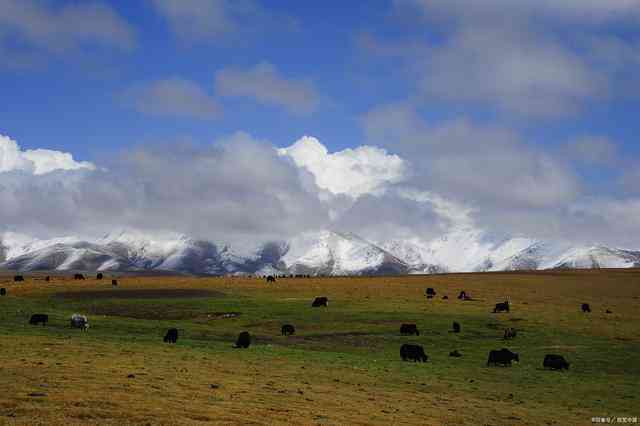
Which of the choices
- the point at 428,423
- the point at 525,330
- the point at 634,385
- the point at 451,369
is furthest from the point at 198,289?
the point at 428,423

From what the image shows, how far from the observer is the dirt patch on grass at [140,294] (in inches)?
3113

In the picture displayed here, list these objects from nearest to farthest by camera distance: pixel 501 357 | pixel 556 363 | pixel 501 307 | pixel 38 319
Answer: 1. pixel 556 363
2. pixel 501 357
3. pixel 38 319
4. pixel 501 307

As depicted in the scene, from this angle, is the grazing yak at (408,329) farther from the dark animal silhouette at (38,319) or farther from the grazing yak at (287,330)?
the dark animal silhouette at (38,319)

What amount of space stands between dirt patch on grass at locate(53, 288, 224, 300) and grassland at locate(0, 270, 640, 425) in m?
0.24

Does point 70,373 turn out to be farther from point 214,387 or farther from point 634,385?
point 634,385

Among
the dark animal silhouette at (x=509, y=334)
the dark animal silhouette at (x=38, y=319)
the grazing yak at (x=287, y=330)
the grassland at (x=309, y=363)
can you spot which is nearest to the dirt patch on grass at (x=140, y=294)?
the grassland at (x=309, y=363)

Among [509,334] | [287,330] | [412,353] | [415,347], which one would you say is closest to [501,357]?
[415,347]

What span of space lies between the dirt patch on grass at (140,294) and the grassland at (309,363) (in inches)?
9.4

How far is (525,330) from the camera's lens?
2239 inches

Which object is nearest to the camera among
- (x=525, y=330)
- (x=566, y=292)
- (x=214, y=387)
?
(x=214, y=387)

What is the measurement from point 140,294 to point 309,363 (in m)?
51.1

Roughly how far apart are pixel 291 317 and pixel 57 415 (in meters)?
44.1

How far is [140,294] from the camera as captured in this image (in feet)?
271

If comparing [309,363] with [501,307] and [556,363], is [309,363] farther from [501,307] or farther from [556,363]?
[501,307]
